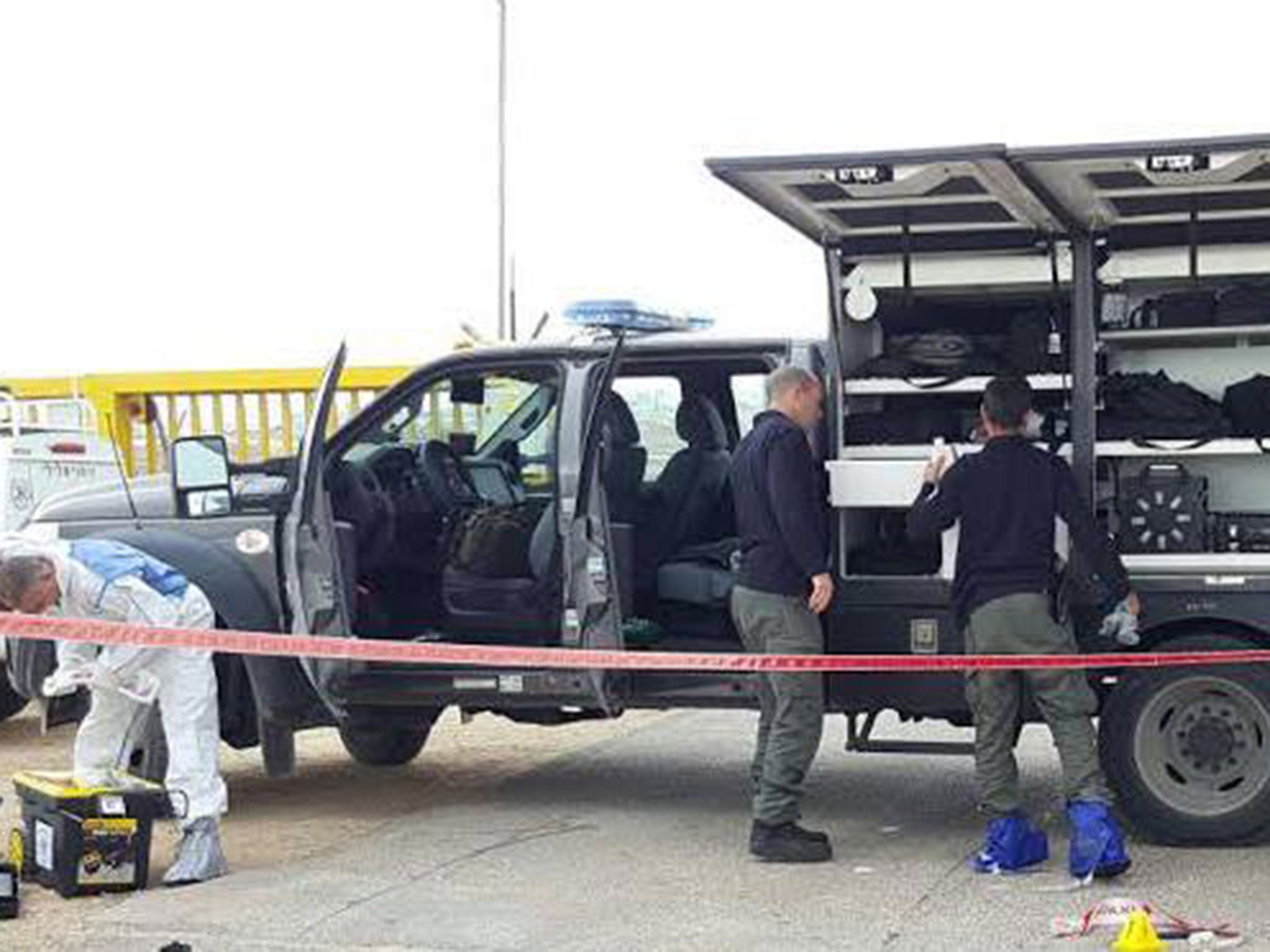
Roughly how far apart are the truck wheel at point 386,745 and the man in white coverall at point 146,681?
2071 millimetres

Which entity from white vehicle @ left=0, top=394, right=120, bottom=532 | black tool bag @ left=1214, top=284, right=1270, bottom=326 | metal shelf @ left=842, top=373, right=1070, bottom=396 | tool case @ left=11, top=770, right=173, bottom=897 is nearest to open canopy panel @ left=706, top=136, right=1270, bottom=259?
black tool bag @ left=1214, top=284, right=1270, bottom=326

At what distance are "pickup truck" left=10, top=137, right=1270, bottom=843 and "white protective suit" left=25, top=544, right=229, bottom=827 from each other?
0.84 metres

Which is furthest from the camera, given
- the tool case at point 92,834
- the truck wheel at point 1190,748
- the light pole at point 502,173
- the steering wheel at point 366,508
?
the light pole at point 502,173

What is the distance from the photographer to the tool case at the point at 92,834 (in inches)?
272

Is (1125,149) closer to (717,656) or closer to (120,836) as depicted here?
(717,656)

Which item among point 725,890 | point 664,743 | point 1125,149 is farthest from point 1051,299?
point 664,743

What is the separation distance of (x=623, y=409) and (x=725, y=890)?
2495 millimetres

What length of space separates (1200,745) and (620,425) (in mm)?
2828

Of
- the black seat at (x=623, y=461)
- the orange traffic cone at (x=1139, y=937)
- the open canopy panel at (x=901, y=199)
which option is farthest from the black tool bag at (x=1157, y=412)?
the orange traffic cone at (x=1139, y=937)

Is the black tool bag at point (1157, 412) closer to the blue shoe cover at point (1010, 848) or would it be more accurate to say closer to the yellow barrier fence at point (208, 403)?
the blue shoe cover at point (1010, 848)

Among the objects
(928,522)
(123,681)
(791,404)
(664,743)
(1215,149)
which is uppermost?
(1215,149)

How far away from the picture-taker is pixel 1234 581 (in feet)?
24.2

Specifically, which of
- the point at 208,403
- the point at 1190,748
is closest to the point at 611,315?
the point at 1190,748

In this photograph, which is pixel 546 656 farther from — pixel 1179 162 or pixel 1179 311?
pixel 1179 162
